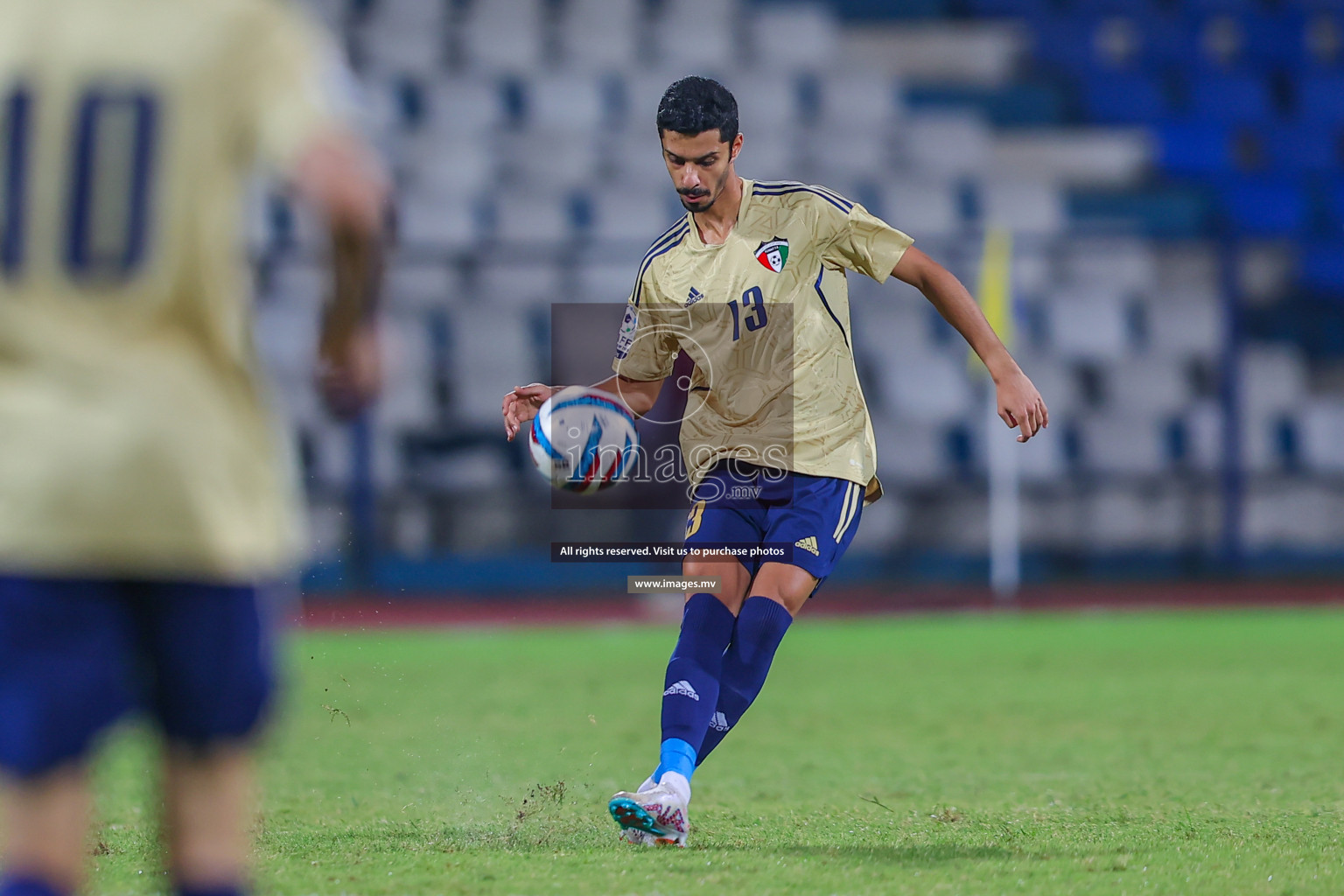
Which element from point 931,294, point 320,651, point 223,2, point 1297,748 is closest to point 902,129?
point 320,651

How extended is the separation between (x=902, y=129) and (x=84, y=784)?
634 inches

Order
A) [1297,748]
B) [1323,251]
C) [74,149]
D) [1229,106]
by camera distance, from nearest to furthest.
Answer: [74,149]
[1297,748]
[1323,251]
[1229,106]

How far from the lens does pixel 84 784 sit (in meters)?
2.15

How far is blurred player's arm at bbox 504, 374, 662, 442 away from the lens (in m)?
4.78

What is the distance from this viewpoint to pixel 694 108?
186 inches

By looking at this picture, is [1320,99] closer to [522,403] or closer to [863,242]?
[863,242]

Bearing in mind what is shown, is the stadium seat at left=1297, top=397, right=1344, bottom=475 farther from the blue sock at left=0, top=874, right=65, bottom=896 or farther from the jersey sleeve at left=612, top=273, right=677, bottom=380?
the blue sock at left=0, top=874, right=65, bottom=896

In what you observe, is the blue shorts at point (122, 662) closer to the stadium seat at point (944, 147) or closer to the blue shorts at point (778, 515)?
the blue shorts at point (778, 515)

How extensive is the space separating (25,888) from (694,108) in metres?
3.12

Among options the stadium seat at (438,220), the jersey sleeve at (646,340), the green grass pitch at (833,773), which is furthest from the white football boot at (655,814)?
the stadium seat at (438,220)

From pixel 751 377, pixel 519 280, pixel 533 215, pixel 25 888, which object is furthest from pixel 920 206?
pixel 25 888

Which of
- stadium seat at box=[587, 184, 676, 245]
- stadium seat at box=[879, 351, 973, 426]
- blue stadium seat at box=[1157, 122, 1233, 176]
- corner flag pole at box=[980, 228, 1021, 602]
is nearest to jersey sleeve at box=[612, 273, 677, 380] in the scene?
corner flag pole at box=[980, 228, 1021, 602]

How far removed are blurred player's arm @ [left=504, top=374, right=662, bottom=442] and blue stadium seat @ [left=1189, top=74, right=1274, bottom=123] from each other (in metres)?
15.0

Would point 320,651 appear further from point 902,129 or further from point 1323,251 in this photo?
point 1323,251
